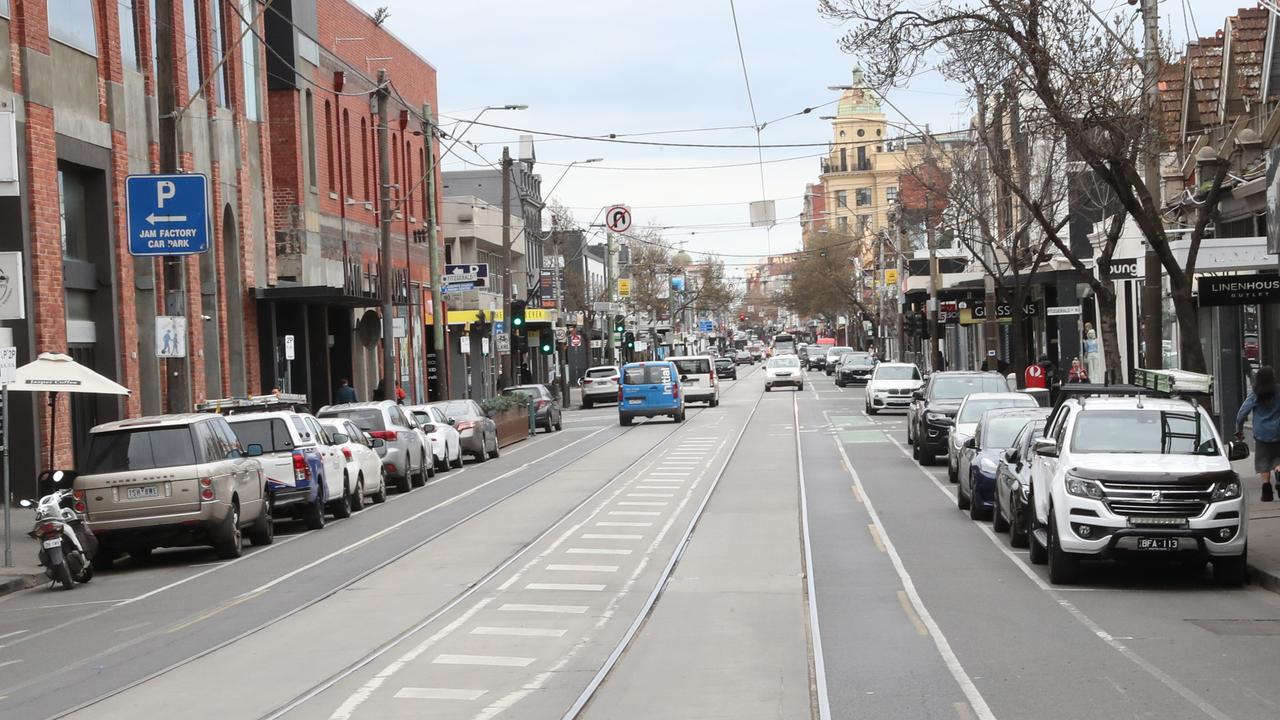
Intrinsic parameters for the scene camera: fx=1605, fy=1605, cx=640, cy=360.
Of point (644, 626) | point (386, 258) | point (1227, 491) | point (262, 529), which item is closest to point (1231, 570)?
point (1227, 491)

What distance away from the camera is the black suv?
102 feet

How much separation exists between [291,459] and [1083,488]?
1179cm

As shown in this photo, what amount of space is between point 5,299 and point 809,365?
104700 millimetres

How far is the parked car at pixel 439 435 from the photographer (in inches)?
1355

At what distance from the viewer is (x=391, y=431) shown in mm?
29016

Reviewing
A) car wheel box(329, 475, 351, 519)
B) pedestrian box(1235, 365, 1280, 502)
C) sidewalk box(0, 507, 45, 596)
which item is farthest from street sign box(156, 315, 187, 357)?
pedestrian box(1235, 365, 1280, 502)

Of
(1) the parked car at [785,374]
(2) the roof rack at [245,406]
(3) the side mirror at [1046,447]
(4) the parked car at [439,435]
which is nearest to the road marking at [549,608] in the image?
(3) the side mirror at [1046,447]

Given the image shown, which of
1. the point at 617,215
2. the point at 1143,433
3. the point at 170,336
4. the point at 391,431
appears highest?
the point at 617,215

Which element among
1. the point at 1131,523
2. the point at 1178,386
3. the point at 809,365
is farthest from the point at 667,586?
the point at 809,365

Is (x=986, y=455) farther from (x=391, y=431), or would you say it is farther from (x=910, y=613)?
(x=391, y=431)

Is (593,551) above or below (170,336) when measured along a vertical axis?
below

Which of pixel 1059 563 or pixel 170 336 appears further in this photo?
pixel 170 336

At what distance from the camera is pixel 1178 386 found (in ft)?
60.0

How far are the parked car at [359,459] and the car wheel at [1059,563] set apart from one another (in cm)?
1280
